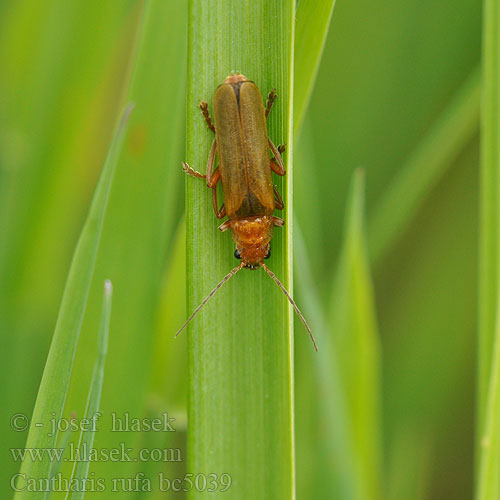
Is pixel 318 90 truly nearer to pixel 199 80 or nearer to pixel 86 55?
pixel 86 55

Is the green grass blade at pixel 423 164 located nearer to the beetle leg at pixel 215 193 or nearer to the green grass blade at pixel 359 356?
the green grass blade at pixel 359 356

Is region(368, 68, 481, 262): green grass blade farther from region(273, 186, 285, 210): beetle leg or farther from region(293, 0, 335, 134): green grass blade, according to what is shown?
region(293, 0, 335, 134): green grass blade

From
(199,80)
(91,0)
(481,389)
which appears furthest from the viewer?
(91,0)

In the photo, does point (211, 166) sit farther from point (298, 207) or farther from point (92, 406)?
point (92, 406)

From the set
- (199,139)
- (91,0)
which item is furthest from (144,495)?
(91,0)

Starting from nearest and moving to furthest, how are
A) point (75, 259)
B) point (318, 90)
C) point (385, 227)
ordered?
point (75, 259) → point (385, 227) → point (318, 90)

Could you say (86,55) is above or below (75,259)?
above

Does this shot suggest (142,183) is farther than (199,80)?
Yes
